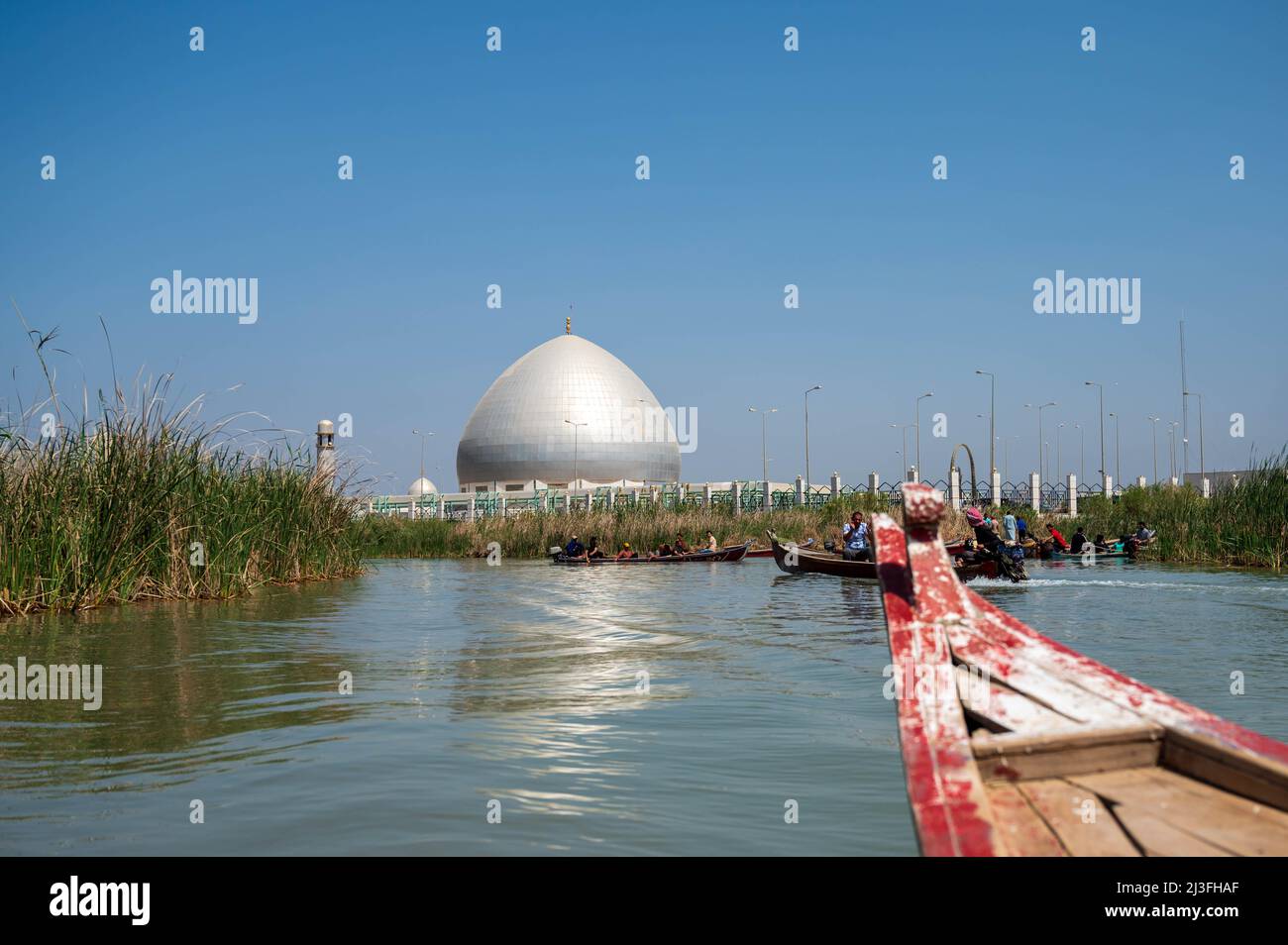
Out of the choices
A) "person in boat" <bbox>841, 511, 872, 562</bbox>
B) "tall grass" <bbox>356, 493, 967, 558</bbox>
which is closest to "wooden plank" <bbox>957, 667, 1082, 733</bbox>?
"person in boat" <bbox>841, 511, 872, 562</bbox>

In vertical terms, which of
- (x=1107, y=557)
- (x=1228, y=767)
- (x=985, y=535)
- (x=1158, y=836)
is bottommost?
(x=1107, y=557)

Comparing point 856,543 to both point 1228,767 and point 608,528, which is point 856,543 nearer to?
point 608,528

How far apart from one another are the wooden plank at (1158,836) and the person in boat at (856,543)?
19224mm

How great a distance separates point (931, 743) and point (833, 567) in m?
19.5

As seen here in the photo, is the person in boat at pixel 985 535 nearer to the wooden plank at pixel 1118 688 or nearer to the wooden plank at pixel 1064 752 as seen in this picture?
the wooden plank at pixel 1118 688

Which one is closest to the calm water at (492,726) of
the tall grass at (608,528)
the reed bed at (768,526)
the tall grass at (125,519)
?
the tall grass at (125,519)

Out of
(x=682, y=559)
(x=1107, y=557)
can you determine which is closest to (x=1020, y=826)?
(x=1107, y=557)

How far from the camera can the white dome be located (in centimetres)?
8306

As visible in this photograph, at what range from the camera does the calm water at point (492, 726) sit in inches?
187

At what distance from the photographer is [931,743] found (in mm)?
3301

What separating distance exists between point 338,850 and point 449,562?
29.7 metres

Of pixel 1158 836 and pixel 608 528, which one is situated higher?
pixel 608 528

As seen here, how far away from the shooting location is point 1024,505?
44219mm
